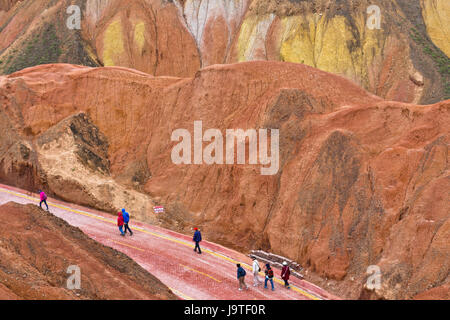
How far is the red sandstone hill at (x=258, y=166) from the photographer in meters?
18.4

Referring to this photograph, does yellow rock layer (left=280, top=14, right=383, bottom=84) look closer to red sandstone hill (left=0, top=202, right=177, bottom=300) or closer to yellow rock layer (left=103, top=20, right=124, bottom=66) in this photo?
yellow rock layer (left=103, top=20, right=124, bottom=66)

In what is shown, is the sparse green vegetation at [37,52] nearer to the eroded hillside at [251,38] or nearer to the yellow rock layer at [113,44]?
the eroded hillside at [251,38]

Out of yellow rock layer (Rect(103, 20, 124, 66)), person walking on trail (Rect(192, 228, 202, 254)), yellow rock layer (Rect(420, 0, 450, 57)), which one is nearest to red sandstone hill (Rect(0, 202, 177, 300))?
person walking on trail (Rect(192, 228, 202, 254))

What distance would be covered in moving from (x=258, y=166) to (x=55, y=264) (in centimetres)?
1074

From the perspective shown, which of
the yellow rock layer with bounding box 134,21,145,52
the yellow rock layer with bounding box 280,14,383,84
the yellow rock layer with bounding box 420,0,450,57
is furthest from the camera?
the yellow rock layer with bounding box 134,21,145,52

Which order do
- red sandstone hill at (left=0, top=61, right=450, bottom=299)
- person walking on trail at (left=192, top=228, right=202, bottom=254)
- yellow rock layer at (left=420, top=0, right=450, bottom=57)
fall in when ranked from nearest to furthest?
red sandstone hill at (left=0, top=61, right=450, bottom=299) < person walking on trail at (left=192, top=228, right=202, bottom=254) < yellow rock layer at (left=420, top=0, right=450, bottom=57)

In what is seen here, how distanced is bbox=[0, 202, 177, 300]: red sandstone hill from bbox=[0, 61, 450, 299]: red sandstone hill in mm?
6715

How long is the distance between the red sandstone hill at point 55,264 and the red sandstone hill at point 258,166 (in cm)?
672

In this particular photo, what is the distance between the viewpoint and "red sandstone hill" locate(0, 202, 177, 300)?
13.4 metres

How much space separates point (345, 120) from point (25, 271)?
46.7 ft

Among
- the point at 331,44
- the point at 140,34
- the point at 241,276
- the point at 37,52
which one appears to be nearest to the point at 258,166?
the point at 241,276

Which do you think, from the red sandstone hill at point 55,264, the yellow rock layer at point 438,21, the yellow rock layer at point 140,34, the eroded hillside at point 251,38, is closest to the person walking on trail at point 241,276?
the red sandstone hill at point 55,264

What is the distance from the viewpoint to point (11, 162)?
2564cm

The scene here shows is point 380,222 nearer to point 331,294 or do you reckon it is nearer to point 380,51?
point 331,294
